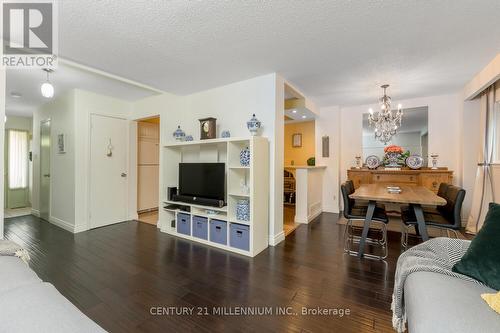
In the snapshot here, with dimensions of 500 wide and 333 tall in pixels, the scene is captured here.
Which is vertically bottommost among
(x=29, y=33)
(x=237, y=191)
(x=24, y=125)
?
(x=237, y=191)

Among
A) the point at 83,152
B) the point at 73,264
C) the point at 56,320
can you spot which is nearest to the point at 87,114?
the point at 83,152

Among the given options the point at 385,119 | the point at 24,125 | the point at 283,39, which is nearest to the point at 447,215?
the point at 385,119

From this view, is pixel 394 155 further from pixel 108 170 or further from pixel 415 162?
pixel 108 170

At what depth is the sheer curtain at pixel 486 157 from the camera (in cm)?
334

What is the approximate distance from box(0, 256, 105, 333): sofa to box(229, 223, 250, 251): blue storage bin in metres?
2.04

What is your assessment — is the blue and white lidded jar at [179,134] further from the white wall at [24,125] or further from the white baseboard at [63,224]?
the white wall at [24,125]

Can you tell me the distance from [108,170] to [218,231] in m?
2.56

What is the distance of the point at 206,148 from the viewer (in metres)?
3.67

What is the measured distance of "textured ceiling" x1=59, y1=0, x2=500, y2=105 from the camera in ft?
5.80

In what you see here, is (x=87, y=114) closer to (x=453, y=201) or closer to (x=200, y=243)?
(x=200, y=243)

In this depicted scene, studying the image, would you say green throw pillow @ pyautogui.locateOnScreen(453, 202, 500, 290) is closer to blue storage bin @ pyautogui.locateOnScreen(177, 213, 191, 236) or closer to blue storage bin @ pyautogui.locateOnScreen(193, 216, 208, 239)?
blue storage bin @ pyautogui.locateOnScreen(193, 216, 208, 239)

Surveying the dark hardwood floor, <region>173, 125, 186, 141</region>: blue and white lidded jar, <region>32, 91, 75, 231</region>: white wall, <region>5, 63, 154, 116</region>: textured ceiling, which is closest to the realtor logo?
<region>5, 63, 154, 116</region>: textured ceiling

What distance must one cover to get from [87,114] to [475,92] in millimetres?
6198

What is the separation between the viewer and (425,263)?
4.44 ft
